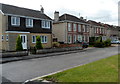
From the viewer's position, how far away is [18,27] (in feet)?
76.2

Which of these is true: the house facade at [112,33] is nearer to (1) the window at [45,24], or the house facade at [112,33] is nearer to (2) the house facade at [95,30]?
(2) the house facade at [95,30]

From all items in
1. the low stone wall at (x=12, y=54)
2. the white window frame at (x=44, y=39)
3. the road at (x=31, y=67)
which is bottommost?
the road at (x=31, y=67)

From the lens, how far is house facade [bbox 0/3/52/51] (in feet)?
72.1

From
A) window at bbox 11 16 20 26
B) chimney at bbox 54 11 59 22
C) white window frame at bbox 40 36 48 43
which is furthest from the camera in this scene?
chimney at bbox 54 11 59 22

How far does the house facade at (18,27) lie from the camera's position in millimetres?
21969

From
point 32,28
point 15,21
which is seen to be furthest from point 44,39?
point 15,21

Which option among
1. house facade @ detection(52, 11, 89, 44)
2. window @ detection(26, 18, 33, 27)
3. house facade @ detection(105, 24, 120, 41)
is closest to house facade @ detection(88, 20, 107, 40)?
house facade @ detection(105, 24, 120, 41)

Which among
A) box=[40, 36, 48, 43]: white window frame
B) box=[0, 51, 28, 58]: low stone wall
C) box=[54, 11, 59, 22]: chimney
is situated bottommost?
box=[0, 51, 28, 58]: low stone wall

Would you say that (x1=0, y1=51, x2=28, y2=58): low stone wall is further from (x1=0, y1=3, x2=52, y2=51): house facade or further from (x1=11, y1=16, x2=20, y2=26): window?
(x1=11, y1=16, x2=20, y2=26): window

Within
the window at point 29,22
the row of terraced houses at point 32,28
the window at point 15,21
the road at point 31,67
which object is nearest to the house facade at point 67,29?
the row of terraced houses at point 32,28

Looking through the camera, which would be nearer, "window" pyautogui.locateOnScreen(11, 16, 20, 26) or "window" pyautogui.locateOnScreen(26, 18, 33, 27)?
"window" pyautogui.locateOnScreen(11, 16, 20, 26)

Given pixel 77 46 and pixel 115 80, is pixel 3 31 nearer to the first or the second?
pixel 77 46

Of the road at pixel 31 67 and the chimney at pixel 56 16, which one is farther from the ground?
the chimney at pixel 56 16

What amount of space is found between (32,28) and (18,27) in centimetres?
309
